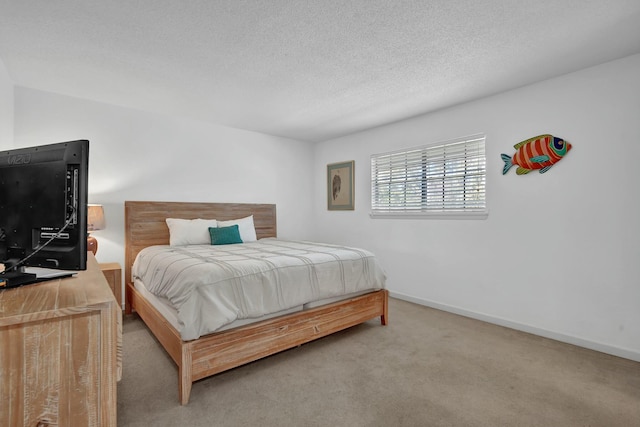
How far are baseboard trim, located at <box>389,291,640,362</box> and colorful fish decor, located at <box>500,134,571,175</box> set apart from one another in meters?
1.46

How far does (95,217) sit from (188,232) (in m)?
0.89

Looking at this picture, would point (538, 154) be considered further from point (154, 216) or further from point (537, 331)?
point (154, 216)

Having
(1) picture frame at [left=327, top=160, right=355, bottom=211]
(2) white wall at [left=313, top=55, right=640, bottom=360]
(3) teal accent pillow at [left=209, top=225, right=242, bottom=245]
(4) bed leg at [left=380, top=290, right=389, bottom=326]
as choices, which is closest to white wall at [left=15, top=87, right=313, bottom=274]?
(1) picture frame at [left=327, top=160, right=355, bottom=211]

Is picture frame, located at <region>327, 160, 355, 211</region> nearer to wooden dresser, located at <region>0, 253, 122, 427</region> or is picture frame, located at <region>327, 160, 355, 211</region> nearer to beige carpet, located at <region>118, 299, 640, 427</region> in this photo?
beige carpet, located at <region>118, 299, 640, 427</region>

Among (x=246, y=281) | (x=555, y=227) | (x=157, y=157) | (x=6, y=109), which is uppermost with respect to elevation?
(x=6, y=109)

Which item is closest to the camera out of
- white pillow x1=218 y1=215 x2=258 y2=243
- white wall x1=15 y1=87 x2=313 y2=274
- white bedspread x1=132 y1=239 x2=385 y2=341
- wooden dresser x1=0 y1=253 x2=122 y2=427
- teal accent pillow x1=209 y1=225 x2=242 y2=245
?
wooden dresser x1=0 y1=253 x2=122 y2=427

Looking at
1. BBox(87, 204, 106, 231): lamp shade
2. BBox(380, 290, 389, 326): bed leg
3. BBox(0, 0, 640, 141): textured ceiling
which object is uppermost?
BBox(0, 0, 640, 141): textured ceiling

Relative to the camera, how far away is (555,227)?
2723mm

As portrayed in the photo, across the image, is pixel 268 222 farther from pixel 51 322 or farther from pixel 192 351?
pixel 51 322

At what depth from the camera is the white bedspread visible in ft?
6.25

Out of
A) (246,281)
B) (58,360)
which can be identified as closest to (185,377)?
(246,281)

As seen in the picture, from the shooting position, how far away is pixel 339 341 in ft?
8.77

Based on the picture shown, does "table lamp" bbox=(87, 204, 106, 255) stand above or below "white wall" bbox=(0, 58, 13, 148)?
below

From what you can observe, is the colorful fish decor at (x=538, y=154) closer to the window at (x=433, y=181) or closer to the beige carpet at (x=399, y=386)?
the window at (x=433, y=181)
